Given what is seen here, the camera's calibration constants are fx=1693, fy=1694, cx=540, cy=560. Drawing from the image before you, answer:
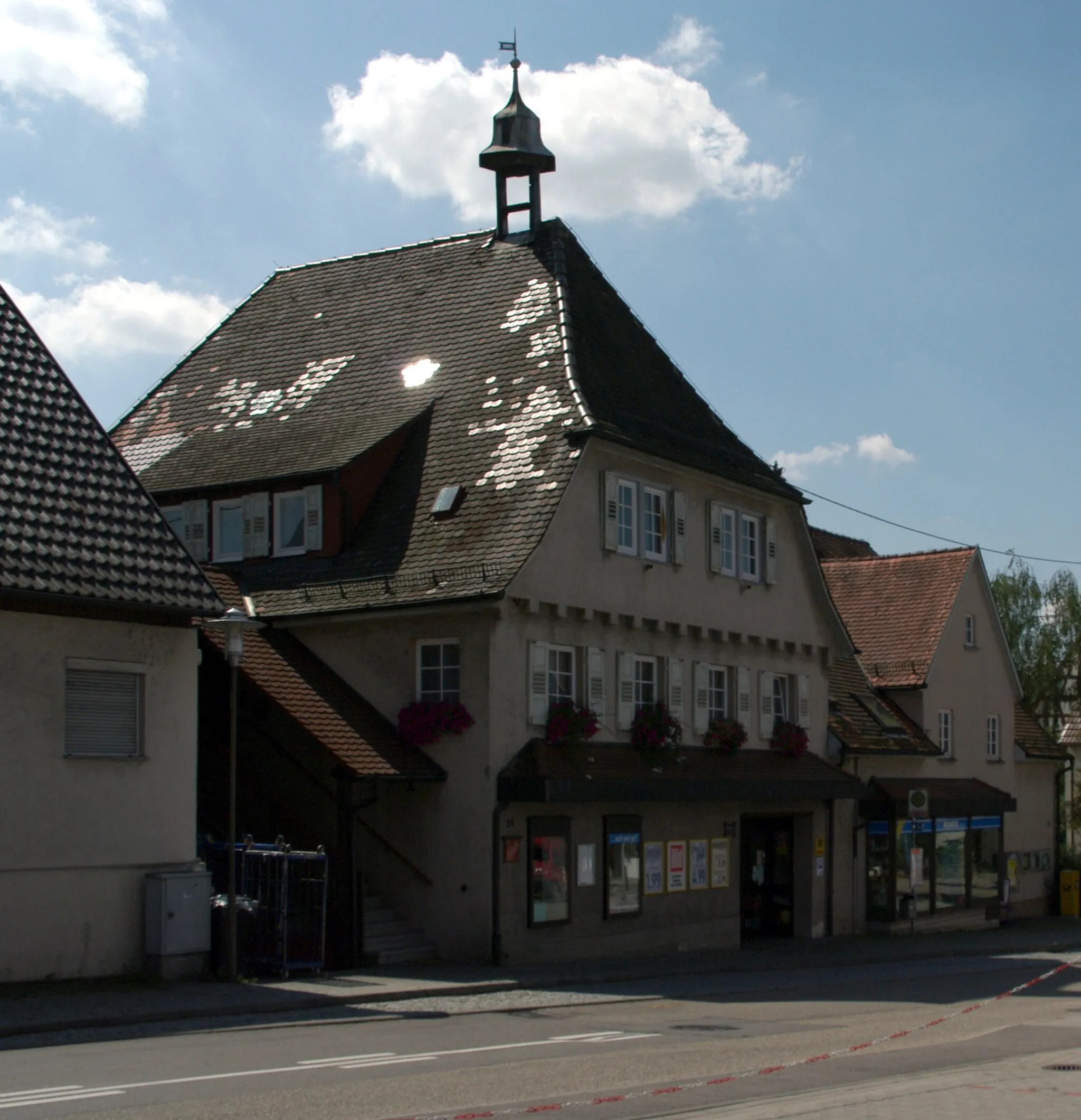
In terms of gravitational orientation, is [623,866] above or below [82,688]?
below

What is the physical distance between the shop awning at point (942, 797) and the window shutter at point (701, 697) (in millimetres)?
5835

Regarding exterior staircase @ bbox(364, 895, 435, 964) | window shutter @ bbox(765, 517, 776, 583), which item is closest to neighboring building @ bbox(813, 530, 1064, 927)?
window shutter @ bbox(765, 517, 776, 583)

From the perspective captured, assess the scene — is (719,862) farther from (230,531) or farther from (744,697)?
(230,531)

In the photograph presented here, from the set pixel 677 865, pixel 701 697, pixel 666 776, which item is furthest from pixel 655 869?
pixel 701 697

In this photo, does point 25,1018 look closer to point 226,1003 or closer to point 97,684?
point 226,1003

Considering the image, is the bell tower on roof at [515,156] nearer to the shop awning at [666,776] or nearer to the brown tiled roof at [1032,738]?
the shop awning at [666,776]

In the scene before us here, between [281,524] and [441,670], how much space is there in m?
4.60

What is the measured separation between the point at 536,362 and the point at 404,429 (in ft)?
8.09

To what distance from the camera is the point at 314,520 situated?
27453 millimetres

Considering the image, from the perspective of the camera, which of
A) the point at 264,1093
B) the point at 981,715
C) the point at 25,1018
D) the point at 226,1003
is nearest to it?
the point at 264,1093

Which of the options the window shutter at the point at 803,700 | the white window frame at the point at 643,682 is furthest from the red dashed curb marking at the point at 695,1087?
the window shutter at the point at 803,700

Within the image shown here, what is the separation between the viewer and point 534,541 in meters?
24.8

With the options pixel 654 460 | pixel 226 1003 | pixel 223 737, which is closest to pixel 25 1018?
pixel 226 1003

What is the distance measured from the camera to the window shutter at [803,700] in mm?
32656
